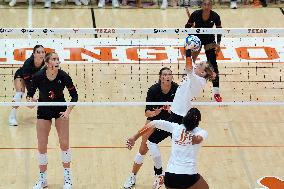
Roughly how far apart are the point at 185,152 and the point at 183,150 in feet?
0.12

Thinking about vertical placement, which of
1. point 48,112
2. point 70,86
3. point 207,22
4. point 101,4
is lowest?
point 48,112

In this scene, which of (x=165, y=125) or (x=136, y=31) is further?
(x=136, y=31)

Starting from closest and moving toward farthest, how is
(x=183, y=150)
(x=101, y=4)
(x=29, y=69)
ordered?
(x=183, y=150)
(x=29, y=69)
(x=101, y=4)

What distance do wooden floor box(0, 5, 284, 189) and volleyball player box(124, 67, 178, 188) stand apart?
0.41m

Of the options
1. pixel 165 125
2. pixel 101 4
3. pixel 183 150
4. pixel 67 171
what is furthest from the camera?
pixel 101 4

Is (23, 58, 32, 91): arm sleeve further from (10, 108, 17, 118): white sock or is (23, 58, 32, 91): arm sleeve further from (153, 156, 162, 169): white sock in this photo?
(153, 156, 162, 169): white sock

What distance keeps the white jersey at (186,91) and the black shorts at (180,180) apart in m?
1.50

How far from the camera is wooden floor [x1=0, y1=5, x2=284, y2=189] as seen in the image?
38.5 feet

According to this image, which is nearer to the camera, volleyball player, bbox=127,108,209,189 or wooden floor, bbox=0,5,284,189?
volleyball player, bbox=127,108,209,189

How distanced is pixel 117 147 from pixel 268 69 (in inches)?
188

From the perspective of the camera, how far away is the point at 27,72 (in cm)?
1287

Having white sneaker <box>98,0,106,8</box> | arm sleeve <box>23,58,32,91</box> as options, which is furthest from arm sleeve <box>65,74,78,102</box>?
white sneaker <box>98,0,106,8</box>

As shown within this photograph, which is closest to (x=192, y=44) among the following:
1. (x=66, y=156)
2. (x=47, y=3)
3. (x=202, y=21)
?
(x=66, y=156)

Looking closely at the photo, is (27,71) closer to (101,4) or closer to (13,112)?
(13,112)
